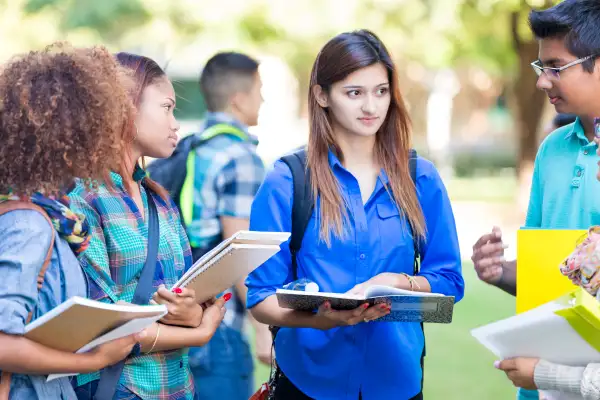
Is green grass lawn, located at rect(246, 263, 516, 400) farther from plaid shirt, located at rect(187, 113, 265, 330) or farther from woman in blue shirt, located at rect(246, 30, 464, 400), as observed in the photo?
woman in blue shirt, located at rect(246, 30, 464, 400)

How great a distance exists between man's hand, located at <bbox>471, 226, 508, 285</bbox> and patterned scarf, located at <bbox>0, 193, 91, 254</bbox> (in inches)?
60.3

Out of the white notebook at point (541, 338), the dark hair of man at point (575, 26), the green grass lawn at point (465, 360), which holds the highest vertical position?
the dark hair of man at point (575, 26)

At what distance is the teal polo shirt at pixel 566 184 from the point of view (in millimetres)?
3494

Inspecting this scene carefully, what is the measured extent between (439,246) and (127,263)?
1.14 m

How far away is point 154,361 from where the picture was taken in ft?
11.0

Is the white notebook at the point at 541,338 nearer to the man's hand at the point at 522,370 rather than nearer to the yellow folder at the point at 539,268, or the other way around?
the man's hand at the point at 522,370

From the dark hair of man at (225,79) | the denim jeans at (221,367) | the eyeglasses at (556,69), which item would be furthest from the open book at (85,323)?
the dark hair of man at (225,79)

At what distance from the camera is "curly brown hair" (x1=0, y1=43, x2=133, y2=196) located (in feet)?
8.97

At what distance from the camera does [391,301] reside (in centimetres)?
318

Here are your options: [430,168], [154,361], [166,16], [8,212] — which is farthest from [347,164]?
[166,16]

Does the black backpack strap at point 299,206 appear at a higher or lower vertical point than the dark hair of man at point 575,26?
lower

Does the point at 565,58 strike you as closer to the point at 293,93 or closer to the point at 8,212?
the point at 8,212

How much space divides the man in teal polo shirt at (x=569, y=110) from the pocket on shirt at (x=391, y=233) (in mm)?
321

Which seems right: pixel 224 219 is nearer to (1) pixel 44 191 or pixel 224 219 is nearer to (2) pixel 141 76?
(2) pixel 141 76
